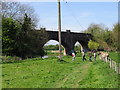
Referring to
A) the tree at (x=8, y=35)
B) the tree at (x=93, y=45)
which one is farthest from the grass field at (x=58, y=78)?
the tree at (x=93, y=45)

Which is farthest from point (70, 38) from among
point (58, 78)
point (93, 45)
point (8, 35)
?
point (58, 78)

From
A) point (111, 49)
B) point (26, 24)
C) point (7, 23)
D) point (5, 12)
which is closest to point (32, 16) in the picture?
point (26, 24)

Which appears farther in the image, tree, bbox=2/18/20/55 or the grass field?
tree, bbox=2/18/20/55

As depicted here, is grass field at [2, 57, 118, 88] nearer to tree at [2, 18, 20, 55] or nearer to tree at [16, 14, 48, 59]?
tree at [2, 18, 20, 55]

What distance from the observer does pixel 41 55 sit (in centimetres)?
5188

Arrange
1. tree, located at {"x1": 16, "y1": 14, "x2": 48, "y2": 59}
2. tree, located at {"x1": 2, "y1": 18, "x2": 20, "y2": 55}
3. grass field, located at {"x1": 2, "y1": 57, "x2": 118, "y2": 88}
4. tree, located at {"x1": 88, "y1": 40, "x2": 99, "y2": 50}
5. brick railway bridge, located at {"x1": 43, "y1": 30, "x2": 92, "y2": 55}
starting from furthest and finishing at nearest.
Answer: tree, located at {"x1": 88, "y1": 40, "x2": 99, "y2": 50}, brick railway bridge, located at {"x1": 43, "y1": 30, "x2": 92, "y2": 55}, tree, located at {"x1": 16, "y1": 14, "x2": 48, "y2": 59}, tree, located at {"x1": 2, "y1": 18, "x2": 20, "y2": 55}, grass field, located at {"x1": 2, "y1": 57, "x2": 118, "y2": 88}

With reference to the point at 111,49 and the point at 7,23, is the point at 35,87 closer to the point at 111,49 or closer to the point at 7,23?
the point at 7,23

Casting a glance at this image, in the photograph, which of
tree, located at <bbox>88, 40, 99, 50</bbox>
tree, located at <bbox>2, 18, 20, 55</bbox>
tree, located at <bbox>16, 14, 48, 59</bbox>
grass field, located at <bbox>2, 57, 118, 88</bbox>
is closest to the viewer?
grass field, located at <bbox>2, 57, 118, 88</bbox>

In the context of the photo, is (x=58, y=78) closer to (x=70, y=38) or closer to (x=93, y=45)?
(x=70, y=38)

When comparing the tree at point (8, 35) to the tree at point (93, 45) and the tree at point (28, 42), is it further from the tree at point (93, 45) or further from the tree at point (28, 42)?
the tree at point (93, 45)

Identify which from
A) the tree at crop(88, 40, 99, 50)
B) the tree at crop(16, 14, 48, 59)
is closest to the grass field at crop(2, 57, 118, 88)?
the tree at crop(16, 14, 48, 59)

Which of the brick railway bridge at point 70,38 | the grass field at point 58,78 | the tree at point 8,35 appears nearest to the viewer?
the grass field at point 58,78

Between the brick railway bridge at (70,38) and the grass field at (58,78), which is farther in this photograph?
→ the brick railway bridge at (70,38)

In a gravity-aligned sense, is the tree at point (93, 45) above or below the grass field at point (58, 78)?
A: above
